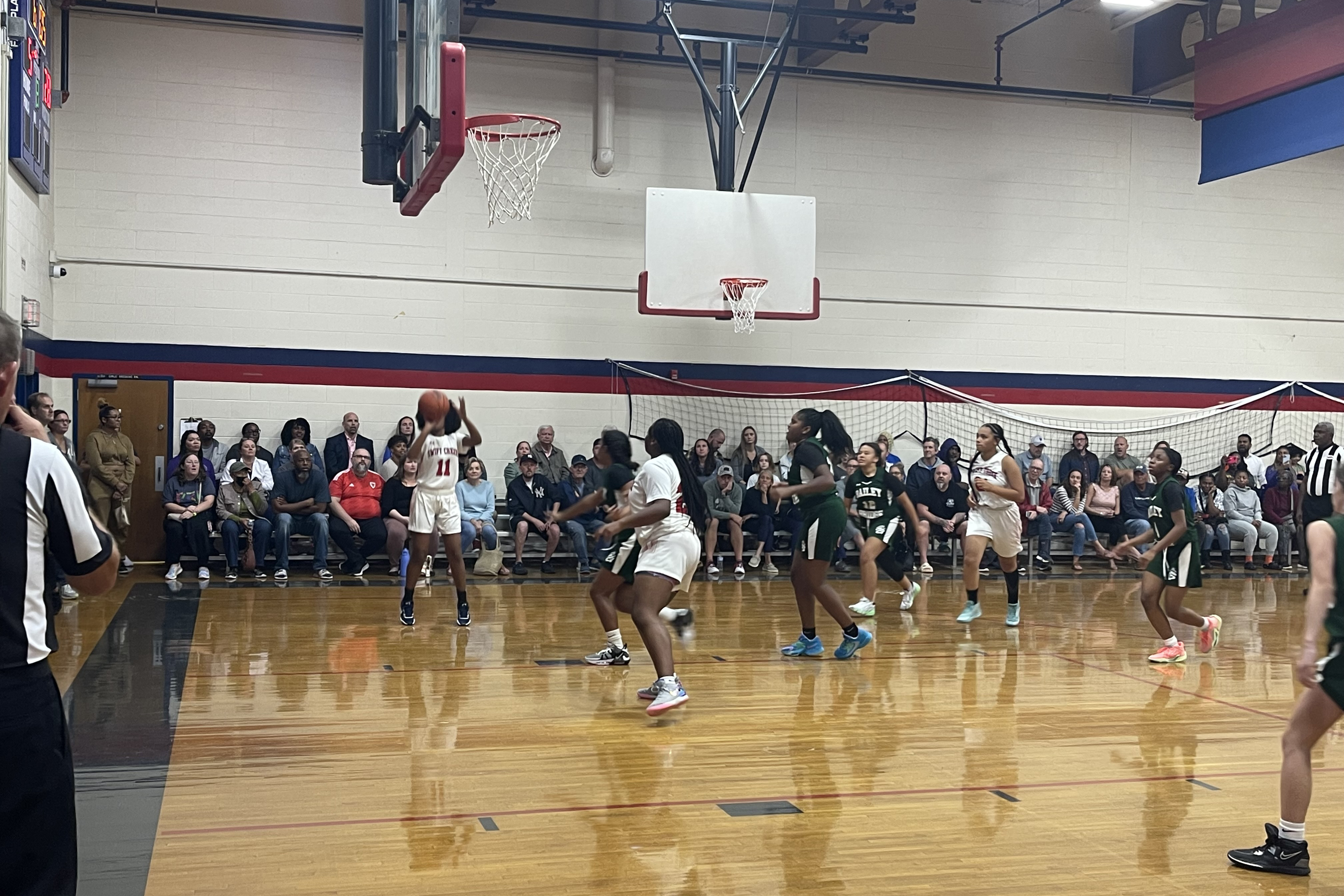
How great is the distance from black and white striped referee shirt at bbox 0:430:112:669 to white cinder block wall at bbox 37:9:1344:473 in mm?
10976

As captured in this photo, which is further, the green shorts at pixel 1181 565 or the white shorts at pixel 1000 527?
the white shorts at pixel 1000 527

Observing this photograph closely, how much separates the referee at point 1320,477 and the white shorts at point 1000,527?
3.51 meters

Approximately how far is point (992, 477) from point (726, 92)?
5626mm

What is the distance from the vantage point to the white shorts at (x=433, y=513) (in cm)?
868

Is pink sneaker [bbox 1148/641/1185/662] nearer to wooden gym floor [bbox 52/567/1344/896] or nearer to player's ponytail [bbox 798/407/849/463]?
wooden gym floor [bbox 52/567/1344/896]

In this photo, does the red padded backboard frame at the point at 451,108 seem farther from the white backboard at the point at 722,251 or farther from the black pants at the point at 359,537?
the black pants at the point at 359,537

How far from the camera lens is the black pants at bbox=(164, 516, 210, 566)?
1164 centimetres

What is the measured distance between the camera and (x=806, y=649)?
26.0 ft

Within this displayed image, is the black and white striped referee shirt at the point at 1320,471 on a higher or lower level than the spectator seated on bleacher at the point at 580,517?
higher

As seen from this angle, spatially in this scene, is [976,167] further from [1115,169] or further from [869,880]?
[869,880]

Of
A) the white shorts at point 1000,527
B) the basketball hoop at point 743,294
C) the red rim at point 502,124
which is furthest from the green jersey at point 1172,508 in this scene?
the basketball hoop at point 743,294

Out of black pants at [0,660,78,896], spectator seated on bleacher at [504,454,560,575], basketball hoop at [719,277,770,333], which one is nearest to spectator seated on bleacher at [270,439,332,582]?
spectator seated on bleacher at [504,454,560,575]

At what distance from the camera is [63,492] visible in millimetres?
2443

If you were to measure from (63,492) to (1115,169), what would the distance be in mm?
15205
